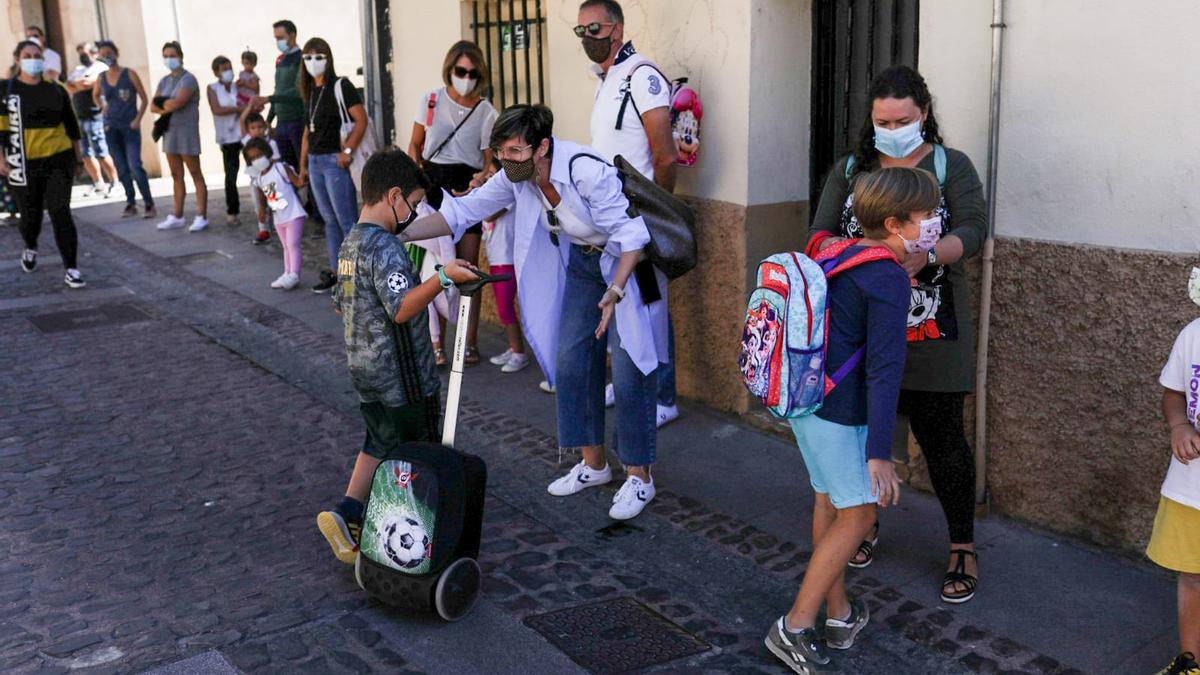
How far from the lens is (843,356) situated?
12.0ft

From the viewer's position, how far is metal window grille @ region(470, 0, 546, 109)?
8211mm

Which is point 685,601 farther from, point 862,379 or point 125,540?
point 125,540

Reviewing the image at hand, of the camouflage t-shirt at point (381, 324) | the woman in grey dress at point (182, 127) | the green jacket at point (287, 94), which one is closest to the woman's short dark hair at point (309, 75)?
the green jacket at point (287, 94)

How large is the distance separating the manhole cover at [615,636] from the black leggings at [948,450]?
3.36 ft

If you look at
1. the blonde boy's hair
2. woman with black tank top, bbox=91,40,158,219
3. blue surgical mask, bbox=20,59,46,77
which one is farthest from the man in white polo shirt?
woman with black tank top, bbox=91,40,158,219

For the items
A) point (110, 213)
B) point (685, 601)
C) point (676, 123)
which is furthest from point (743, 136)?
point (110, 213)

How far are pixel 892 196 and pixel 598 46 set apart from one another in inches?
106

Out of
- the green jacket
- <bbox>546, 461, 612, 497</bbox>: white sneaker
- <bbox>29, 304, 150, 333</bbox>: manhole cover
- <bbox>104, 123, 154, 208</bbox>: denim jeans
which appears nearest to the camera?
<bbox>546, 461, 612, 497</bbox>: white sneaker

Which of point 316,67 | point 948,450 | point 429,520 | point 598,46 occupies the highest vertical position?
point 598,46

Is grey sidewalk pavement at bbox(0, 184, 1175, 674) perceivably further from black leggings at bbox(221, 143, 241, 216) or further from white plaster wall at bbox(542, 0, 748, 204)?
black leggings at bbox(221, 143, 241, 216)

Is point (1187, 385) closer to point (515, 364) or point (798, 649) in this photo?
point (798, 649)

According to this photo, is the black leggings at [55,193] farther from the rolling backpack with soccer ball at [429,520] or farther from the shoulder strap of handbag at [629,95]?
the rolling backpack with soccer ball at [429,520]

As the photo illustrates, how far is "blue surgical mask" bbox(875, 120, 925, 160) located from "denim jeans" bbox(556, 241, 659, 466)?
138cm

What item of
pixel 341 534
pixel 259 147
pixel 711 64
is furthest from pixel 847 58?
pixel 259 147
